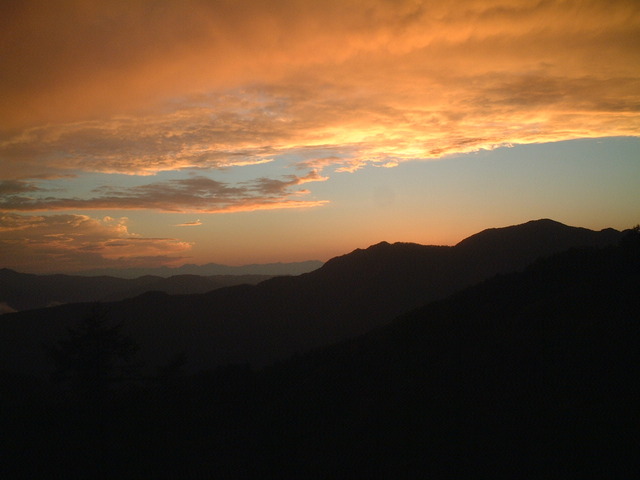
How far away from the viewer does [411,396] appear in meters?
14.5

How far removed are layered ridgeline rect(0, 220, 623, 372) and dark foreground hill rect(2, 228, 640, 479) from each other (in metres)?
64.0

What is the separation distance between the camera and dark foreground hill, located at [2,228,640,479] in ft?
35.0

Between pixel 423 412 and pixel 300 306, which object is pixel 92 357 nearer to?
pixel 423 412

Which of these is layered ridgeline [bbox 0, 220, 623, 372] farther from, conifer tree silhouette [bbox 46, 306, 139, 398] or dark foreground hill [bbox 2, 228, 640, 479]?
dark foreground hill [bbox 2, 228, 640, 479]

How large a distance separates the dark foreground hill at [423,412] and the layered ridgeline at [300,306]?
64047mm

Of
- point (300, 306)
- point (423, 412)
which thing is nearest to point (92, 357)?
point (423, 412)

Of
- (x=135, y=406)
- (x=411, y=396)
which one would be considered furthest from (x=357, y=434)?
(x=135, y=406)

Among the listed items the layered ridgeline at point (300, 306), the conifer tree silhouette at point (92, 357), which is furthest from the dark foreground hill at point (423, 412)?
the layered ridgeline at point (300, 306)

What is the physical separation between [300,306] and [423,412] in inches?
3723

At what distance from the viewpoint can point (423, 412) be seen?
1327 centimetres

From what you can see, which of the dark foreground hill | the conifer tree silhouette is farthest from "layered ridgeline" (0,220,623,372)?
the dark foreground hill

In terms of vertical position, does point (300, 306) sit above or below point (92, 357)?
below

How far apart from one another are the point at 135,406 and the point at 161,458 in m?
5.94

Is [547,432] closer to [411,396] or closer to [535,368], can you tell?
[535,368]
